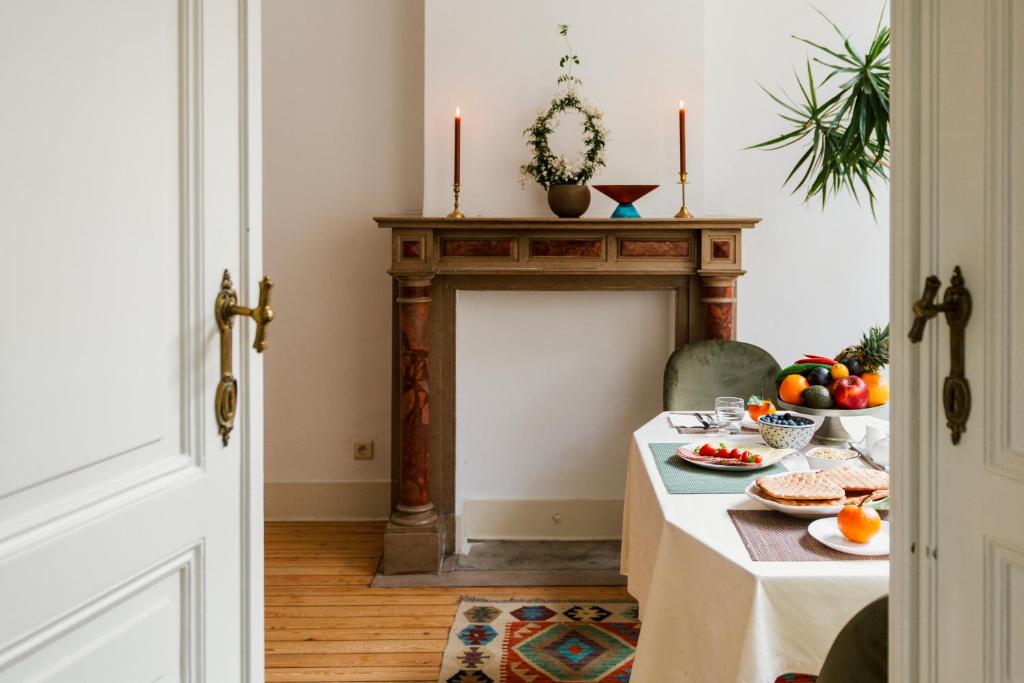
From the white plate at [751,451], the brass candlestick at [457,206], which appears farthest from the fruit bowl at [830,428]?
the brass candlestick at [457,206]

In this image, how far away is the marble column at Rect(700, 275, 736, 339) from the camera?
3578 mm

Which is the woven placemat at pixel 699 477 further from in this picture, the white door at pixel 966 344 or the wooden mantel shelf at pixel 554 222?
the wooden mantel shelf at pixel 554 222

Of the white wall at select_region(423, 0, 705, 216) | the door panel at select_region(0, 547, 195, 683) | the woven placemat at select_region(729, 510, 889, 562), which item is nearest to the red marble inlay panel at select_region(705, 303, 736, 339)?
the white wall at select_region(423, 0, 705, 216)

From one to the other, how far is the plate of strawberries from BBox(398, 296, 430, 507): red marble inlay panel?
60.7 inches

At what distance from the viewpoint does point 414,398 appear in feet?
11.6

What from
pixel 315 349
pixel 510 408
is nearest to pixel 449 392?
pixel 510 408

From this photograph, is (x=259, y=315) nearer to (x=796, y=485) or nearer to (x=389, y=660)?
(x=796, y=485)

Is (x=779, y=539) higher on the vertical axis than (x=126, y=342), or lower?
lower

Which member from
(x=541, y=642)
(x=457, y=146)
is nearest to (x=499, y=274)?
(x=457, y=146)

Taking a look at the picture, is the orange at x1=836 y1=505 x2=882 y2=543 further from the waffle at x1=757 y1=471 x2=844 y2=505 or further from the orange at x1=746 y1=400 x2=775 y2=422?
the orange at x1=746 y1=400 x2=775 y2=422

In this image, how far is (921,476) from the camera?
3.11 ft

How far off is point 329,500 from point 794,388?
2529 mm

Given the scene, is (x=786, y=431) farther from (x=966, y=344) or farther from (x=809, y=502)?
(x=966, y=344)

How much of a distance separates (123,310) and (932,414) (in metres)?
0.89
